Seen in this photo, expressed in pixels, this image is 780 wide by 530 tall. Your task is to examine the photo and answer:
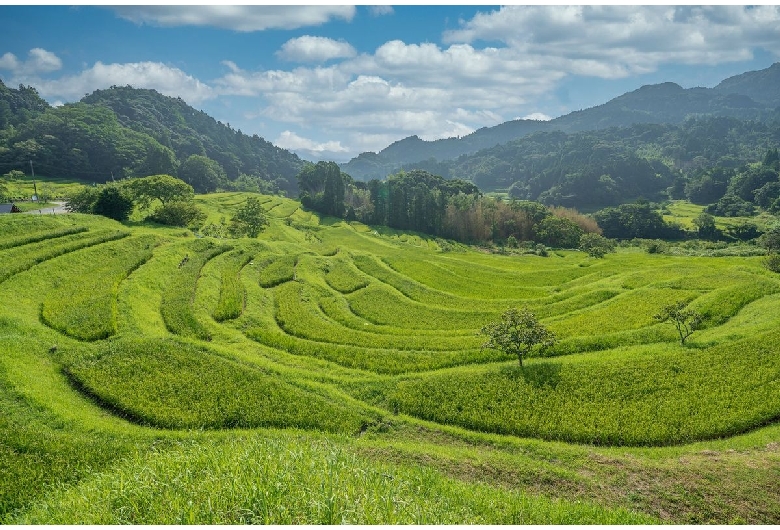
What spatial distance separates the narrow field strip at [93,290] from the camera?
33406mm

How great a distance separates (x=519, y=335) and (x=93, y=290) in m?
36.4

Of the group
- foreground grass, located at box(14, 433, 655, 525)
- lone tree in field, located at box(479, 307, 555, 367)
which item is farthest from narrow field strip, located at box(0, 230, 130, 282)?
lone tree in field, located at box(479, 307, 555, 367)

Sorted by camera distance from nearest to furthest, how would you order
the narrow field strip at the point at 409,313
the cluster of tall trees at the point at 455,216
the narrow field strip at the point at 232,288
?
the narrow field strip at the point at 232,288 < the narrow field strip at the point at 409,313 < the cluster of tall trees at the point at 455,216

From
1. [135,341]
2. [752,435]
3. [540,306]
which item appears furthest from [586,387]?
[135,341]

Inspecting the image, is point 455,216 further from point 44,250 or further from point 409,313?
point 44,250

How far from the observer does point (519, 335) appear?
3116 centimetres

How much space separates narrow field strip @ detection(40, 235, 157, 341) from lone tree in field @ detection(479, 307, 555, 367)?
2807 centimetres

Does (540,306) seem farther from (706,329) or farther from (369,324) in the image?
(369,324)

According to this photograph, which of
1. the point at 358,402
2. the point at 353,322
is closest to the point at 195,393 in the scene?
the point at 358,402

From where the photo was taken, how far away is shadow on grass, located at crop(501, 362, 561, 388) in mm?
28516

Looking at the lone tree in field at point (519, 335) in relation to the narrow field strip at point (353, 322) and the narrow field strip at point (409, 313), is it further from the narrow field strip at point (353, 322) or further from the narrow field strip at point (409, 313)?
the narrow field strip at point (409, 313)

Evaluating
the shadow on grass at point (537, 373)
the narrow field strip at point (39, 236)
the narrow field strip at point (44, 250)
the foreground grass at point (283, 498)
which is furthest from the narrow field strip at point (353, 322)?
the narrow field strip at point (39, 236)

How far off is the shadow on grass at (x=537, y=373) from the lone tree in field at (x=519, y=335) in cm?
86

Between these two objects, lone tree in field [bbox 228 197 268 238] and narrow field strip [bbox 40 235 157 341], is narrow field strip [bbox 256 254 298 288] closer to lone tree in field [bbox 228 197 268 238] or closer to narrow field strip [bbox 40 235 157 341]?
narrow field strip [bbox 40 235 157 341]
